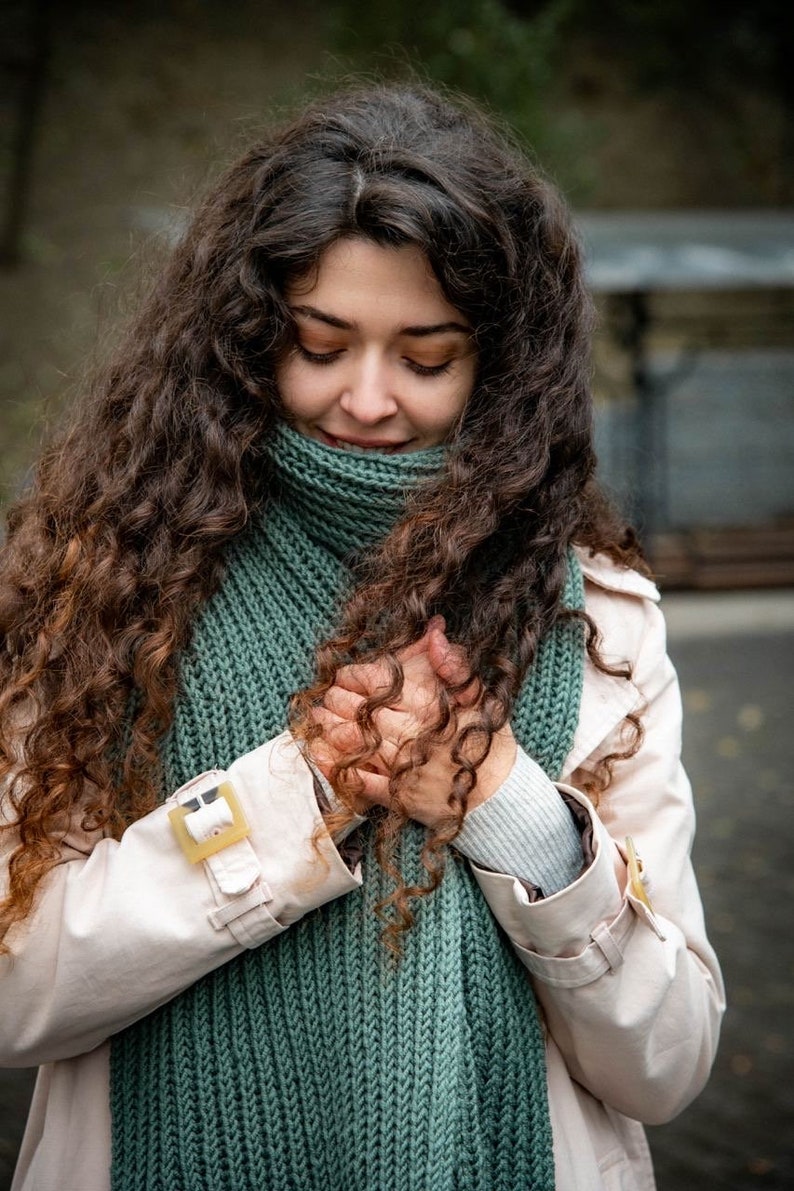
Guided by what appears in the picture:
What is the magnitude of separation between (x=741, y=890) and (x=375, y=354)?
13.5 ft

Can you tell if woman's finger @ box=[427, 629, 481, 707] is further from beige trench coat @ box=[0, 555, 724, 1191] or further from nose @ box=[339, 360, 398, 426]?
nose @ box=[339, 360, 398, 426]

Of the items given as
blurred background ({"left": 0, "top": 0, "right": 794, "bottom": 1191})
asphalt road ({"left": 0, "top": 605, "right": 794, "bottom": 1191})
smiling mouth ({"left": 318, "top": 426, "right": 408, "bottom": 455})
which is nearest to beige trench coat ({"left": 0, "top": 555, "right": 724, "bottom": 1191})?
smiling mouth ({"left": 318, "top": 426, "right": 408, "bottom": 455})

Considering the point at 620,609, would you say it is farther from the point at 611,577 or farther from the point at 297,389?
the point at 297,389

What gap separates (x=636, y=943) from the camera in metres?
1.60

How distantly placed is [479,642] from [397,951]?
0.41 meters

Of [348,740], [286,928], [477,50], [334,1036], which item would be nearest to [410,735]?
[348,740]

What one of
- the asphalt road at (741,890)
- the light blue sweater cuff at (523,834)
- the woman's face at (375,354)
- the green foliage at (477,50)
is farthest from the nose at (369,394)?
the green foliage at (477,50)

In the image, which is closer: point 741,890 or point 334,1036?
point 334,1036

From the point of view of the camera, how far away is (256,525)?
1.78m

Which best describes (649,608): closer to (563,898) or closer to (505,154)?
(563,898)

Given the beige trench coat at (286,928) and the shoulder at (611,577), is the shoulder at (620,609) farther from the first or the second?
the beige trench coat at (286,928)

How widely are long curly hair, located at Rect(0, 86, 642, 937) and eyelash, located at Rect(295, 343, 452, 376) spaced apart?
3cm

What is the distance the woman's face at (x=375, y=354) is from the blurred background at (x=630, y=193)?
4.93 meters

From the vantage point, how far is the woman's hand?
1.58m
